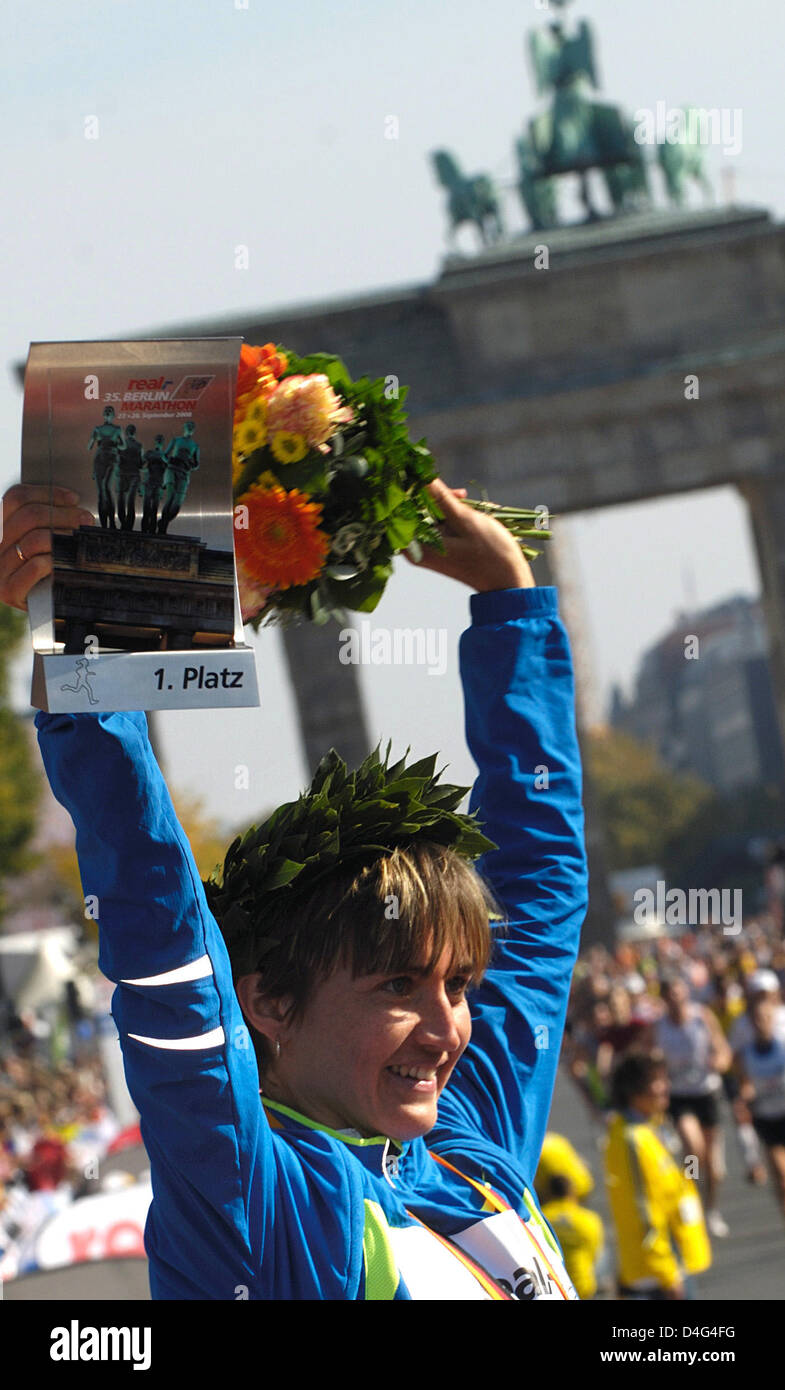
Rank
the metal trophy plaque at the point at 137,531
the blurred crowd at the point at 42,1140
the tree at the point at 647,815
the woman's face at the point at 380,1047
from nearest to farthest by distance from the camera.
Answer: the metal trophy plaque at the point at 137,531, the woman's face at the point at 380,1047, the blurred crowd at the point at 42,1140, the tree at the point at 647,815

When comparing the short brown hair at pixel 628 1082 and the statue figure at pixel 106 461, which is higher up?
the statue figure at pixel 106 461

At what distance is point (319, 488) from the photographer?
7.47 feet

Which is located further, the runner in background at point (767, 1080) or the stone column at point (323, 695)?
the stone column at point (323, 695)

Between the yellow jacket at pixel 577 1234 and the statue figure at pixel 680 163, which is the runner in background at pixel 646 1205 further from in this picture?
the statue figure at pixel 680 163

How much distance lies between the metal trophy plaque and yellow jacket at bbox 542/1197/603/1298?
6490mm

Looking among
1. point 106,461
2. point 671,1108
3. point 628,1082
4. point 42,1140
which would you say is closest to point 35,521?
point 106,461

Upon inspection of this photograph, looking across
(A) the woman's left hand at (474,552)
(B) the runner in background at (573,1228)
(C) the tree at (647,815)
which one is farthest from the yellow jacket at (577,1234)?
(C) the tree at (647,815)

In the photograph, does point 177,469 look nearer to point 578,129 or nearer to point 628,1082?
point 628,1082

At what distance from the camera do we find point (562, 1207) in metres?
8.20

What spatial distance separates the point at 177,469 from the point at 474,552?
0.84m

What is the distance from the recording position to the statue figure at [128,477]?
185cm

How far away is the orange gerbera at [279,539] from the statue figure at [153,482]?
0.28 meters

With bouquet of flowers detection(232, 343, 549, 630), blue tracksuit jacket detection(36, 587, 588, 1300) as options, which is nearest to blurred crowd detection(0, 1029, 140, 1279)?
blue tracksuit jacket detection(36, 587, 588, 1300)
